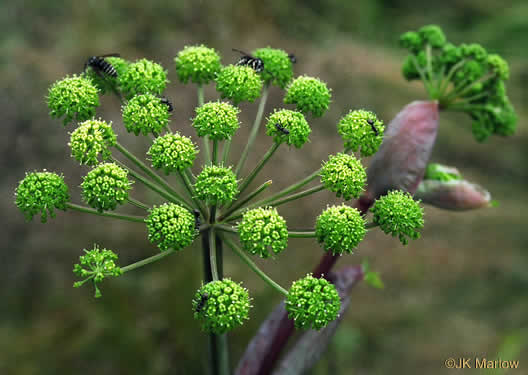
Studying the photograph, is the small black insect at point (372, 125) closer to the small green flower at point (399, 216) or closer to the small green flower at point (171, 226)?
the small green flower at point (399, 216)

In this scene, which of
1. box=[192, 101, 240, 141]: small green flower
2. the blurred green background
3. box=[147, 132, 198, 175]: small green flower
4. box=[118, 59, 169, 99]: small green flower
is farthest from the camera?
the blurred green background

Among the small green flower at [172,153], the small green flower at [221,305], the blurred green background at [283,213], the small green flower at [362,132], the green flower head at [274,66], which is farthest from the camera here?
the blurred green background at [283,213]

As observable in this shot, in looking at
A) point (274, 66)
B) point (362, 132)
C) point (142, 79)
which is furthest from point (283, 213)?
point (142, 79)

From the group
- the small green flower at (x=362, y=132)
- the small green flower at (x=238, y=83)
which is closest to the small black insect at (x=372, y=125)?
the small green flower at (x=362, y=132)

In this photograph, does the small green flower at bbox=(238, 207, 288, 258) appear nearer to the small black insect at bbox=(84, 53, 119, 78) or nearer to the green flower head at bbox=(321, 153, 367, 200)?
the green flower head at bbox=(321, 153, 367, 200)

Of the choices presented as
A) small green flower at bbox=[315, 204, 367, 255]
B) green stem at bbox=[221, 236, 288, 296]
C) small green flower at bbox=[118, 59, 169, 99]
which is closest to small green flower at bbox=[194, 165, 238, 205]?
green stem at bbox=[221, 236, 288, 296]

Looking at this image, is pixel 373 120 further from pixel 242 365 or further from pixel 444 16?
pixel 444 16
